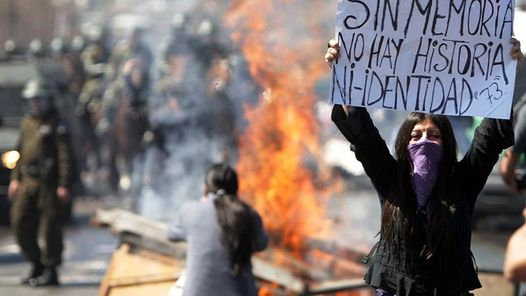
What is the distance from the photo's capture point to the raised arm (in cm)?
520

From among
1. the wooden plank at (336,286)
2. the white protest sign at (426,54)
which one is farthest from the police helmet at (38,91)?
the white protest sign at (426,54)

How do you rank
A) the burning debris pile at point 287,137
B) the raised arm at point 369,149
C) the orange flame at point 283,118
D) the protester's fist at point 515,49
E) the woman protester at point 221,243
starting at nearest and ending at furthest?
the raised arm at point 369,149 < the protester's fist at point 515,49 < the woman protester at point 221,243 < the burning debris pile at point 287,137 < the orange flame at point 283,118

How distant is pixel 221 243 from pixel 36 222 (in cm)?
486

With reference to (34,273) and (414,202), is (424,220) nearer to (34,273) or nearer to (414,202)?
(414,202)

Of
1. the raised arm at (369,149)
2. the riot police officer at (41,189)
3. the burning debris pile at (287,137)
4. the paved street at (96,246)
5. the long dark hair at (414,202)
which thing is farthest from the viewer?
the riot police officer at (41,189)

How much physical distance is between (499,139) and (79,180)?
45.0 feet

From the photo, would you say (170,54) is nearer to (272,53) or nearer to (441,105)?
→ (272,53)

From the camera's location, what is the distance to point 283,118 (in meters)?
11.5

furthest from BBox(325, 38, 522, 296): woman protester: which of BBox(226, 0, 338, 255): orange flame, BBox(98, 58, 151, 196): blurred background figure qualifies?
BBox(98, 58, 151, 196): blurred background figure

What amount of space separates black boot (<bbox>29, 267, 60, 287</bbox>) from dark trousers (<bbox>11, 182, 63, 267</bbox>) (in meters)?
0.05

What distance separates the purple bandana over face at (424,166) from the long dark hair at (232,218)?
1.78m

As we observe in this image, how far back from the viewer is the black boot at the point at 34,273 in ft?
37.0

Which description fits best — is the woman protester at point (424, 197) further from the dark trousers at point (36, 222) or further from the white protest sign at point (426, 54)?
the dark trousers at point (36, 222)

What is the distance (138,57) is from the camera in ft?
64.3
